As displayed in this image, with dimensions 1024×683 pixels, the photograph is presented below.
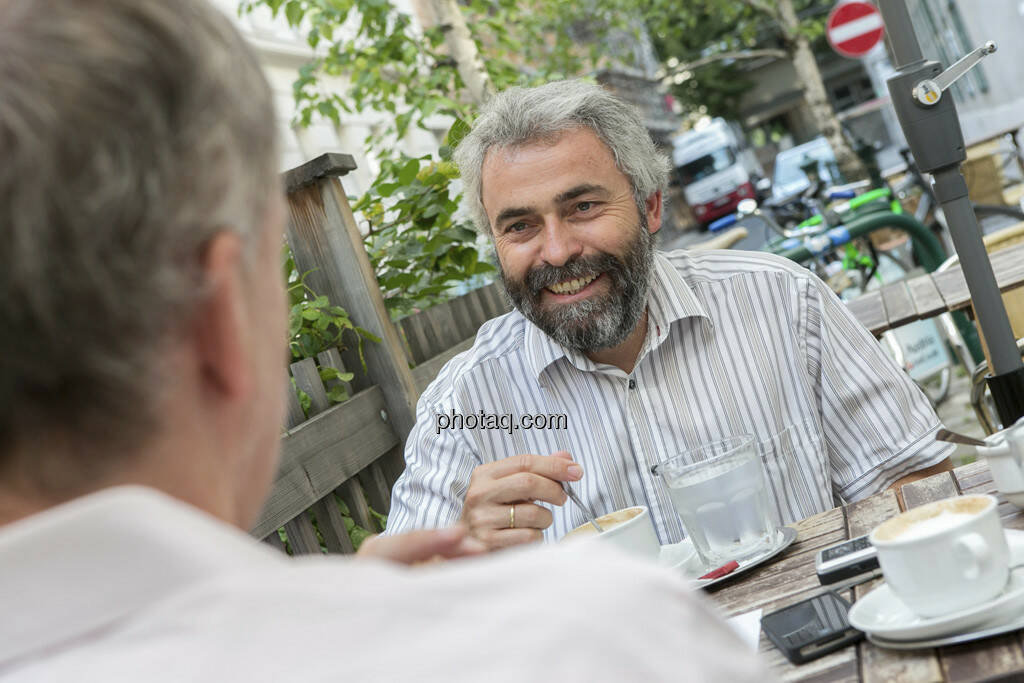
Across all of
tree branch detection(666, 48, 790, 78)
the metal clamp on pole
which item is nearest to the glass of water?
the metal clamp on pole

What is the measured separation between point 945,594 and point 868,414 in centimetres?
118

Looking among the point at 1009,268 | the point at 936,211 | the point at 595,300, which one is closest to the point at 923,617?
the point at 595,300

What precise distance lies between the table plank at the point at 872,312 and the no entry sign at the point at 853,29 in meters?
7.83

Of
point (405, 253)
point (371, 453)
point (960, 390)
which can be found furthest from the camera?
point (960, 390)

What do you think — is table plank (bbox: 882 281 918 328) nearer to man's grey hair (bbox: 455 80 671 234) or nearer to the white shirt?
man's grey hair (bbox: 455 80 671 234)

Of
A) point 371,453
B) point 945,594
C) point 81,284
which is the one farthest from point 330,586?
point 371,453

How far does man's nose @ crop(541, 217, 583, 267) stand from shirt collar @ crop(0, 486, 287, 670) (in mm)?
1935

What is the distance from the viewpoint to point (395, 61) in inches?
263

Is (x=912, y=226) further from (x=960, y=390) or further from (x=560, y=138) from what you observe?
(x=560, y=138)

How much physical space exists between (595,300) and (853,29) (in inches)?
413

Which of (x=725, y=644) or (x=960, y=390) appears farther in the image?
(x=960, y=390)

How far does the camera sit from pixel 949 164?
1.91 m

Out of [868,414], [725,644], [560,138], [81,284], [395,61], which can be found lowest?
[868,414]

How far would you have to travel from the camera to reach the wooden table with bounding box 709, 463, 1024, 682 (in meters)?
1.15
